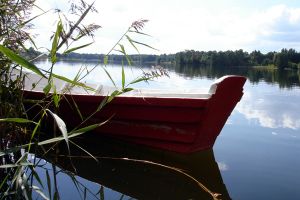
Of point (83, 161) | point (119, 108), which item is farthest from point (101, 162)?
point (119, 108)

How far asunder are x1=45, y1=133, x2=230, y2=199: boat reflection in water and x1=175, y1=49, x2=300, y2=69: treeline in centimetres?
6617

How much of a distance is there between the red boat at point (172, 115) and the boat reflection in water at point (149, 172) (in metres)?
0.17

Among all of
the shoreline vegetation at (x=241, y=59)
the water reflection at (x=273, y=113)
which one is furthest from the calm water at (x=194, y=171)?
the shoreline vegetation at (x=241, y=59)

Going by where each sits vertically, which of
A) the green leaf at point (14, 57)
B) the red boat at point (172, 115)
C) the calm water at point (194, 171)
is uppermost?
the green leaf at point (14, 57)

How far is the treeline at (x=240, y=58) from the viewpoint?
236ft

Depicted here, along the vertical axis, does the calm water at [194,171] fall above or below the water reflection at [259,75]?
above

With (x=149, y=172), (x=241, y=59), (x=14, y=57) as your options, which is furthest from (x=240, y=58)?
(x=14, y=57)

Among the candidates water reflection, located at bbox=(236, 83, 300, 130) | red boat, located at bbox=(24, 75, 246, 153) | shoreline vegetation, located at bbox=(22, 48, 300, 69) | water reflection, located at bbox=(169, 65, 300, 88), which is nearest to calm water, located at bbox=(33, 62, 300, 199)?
red boat, located at bbox=(24, 75, 246, 153)

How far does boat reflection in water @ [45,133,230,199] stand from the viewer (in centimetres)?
409

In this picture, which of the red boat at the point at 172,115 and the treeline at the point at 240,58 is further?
the treeline at the point at 240,58

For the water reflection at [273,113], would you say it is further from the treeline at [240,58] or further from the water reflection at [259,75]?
the treeline at [240,58]

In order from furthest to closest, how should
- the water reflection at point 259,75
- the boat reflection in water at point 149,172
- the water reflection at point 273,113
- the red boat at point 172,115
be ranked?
the water reflection at point 259,75
the water reflection at point 273,113
the red boat at point 172,115
the boat reflection in water at point 149,172

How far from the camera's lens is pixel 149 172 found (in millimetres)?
4684

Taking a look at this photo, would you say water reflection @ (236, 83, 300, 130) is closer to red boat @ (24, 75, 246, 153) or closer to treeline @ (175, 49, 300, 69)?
red boat @ (24, 75, 246, 153)
